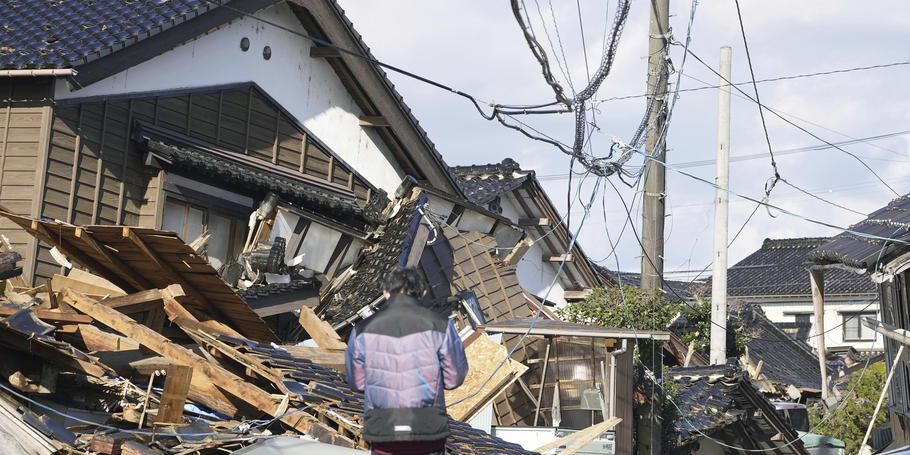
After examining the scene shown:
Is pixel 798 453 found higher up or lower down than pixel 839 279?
lower down

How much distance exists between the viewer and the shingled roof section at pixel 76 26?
570 inches

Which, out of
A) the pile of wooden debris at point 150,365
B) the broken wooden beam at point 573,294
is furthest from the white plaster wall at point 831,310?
the pile of wooden debris at point 150,365

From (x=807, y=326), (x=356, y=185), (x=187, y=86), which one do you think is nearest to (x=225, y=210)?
(x=187, y=86)

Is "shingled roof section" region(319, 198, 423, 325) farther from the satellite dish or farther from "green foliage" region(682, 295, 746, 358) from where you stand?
"green foliage" region(682, 295, 746, 358)

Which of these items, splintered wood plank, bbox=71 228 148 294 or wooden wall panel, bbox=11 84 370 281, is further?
wooden wall panel, bbox=11 84 370 281

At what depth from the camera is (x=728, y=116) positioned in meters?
21.7

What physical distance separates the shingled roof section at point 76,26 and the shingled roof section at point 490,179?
8.40 metres

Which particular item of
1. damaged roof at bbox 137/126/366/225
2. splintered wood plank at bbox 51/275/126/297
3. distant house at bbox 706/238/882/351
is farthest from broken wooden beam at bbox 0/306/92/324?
distant house at bbox 706/238/882/351

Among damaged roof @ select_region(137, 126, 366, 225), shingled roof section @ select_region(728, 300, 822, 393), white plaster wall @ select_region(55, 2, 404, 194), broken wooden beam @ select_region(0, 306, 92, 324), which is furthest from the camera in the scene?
shingled roof section @ select_region(728, 300, 822, 393)

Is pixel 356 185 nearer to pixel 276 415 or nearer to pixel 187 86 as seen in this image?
pixel 187 86

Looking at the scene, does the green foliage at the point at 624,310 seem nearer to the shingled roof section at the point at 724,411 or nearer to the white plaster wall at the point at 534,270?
the shingled roof section at the point at 724,411

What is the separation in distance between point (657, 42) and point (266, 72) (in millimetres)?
6919

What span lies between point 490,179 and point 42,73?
12.4 meters

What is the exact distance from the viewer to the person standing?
712 centimetres
